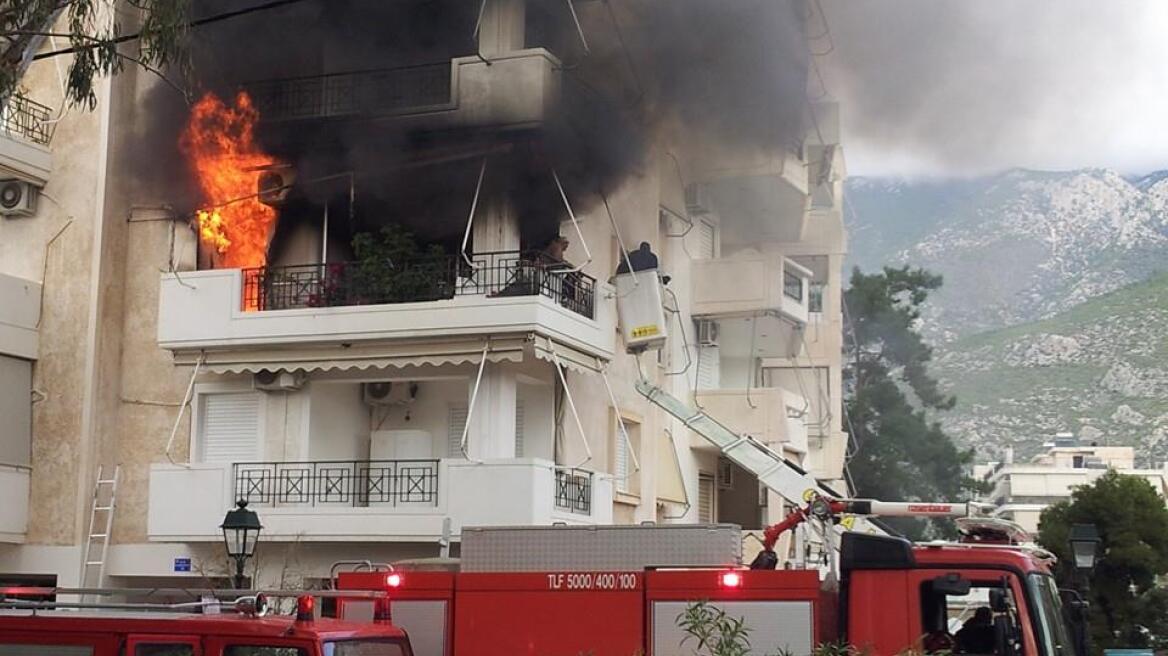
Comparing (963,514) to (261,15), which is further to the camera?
Answer: (261,15)

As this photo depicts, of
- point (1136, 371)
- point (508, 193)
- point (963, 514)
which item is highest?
point (1136, 371)

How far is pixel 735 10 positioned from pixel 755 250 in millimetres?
9620

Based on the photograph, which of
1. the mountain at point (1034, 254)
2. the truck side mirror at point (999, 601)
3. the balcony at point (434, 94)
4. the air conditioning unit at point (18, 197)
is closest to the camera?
the truck side mirror at point (999, 601)

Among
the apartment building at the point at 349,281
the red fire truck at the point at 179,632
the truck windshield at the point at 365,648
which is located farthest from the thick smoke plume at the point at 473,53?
the red fire truck at the point at 179,632

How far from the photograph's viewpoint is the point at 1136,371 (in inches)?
5138

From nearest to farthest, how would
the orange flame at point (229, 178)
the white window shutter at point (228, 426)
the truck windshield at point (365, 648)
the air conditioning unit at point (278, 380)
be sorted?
1. the truck windshield at point (365, 648)
2. the air conditioning unit at point (278, 380)
3. the white window shutter at point (228, 426)
4. the orange flame at point (229, 178)

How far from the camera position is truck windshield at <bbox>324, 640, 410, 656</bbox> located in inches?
399

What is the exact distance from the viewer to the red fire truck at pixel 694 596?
1180cm

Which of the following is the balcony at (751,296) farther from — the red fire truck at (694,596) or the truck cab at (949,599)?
the truck cab at (949,599)

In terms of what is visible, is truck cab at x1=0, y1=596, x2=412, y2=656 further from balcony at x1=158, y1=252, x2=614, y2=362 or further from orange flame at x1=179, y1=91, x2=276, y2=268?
orange flame at x1=179, y1=91, x2=276, y2=268

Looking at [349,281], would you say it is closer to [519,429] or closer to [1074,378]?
[519,429]

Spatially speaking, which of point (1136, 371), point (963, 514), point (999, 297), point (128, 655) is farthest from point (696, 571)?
point (999, 297)

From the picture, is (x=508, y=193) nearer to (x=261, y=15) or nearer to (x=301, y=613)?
(x=261, y=15)

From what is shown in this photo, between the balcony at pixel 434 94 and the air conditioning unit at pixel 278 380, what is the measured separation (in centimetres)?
360
